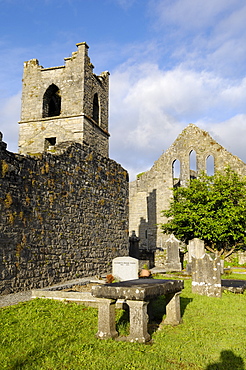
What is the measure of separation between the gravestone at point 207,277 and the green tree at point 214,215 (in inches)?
344

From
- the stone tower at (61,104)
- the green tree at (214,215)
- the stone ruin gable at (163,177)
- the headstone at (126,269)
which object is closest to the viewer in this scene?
the headstone at (126,269)

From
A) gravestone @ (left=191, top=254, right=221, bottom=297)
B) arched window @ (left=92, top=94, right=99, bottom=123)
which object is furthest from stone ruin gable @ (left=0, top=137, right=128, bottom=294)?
gravestone @ (left=191, top=254, right=221, bottom=297)

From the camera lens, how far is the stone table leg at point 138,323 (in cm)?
510

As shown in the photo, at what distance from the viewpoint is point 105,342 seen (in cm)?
498

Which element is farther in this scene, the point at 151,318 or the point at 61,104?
the point at 61,104

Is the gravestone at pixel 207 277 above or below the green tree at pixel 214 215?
below

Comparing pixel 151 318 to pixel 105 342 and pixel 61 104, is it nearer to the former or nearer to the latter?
pixel 105 342

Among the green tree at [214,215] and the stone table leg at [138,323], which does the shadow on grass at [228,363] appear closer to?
the stone table leg at [138,323]

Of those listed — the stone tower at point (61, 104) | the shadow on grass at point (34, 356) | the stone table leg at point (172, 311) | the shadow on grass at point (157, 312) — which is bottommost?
the shadow on grass at point (157, 312)

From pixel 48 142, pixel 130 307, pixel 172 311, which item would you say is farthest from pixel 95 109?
pixel 130 307

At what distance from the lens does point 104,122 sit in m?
19.2

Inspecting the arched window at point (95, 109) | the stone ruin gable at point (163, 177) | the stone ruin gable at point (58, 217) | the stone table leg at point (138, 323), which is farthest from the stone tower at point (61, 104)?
the stone ruin gable at point (163, 177)

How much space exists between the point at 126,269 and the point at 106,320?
6.71m

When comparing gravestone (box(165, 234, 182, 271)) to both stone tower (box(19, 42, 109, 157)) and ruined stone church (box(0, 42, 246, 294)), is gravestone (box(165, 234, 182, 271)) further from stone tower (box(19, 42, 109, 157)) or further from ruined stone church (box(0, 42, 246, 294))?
stone tower (box(19, 42, 109, 157))
